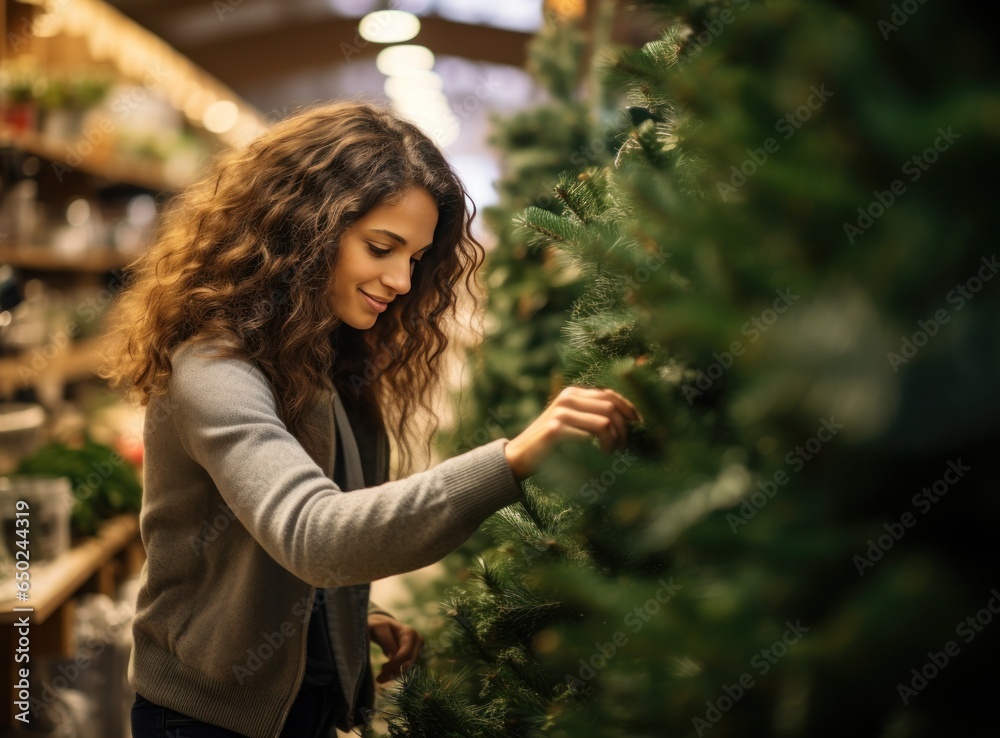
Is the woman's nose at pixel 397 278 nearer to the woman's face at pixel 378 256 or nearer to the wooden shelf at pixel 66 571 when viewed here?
the woman's face at pixel 378 256

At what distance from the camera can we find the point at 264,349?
1336mm

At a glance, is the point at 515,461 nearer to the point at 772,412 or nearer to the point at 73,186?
the point at 772,412

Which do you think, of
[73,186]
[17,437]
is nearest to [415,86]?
[73,186]

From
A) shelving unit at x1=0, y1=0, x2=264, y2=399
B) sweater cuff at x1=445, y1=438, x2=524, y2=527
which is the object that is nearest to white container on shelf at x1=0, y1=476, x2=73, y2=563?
shelving unit at x1=0, y1=0, x2=264, y2=399

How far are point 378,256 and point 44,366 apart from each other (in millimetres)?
3215

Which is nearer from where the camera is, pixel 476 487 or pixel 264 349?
pixel 476 487

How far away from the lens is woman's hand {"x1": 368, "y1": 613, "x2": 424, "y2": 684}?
1.59m

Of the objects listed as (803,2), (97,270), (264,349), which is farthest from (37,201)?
(803,2)

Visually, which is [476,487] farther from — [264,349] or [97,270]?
[97,270]

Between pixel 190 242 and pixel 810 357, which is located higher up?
pixel 810 357

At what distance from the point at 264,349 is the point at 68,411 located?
3894mm

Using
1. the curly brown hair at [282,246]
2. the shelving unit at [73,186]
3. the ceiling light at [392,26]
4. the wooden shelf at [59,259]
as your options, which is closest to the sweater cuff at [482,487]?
the curly brown hair at [282,246]

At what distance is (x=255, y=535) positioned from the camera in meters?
1.07

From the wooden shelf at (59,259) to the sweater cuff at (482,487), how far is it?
12.1 feet
